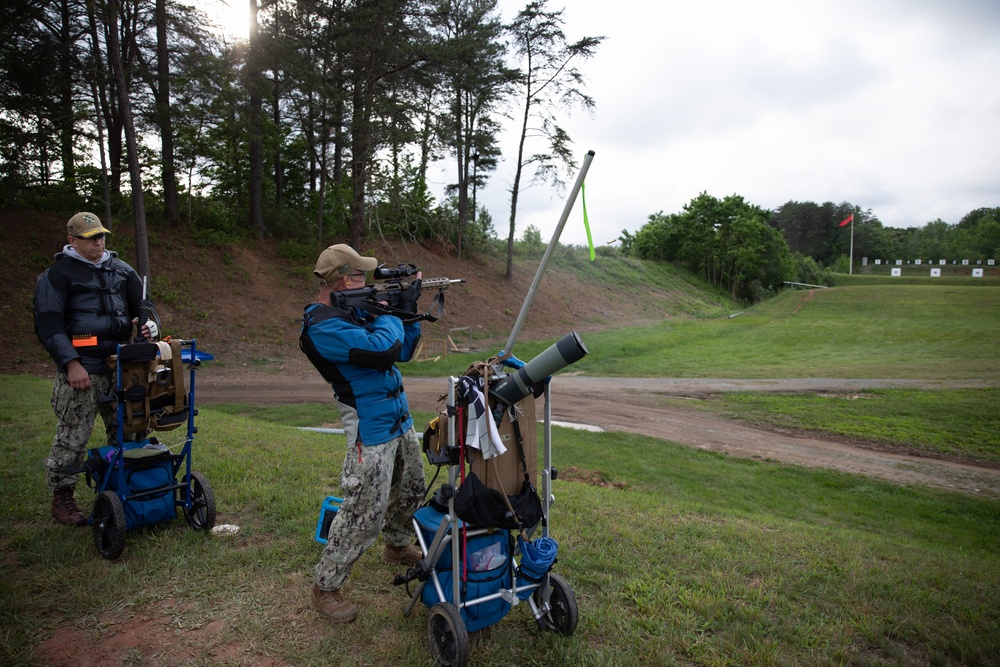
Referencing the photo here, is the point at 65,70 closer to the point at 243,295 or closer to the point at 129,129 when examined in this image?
the point at 129,129

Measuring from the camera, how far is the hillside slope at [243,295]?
16.7 metres

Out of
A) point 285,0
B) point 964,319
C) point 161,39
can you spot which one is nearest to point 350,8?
point 285,0

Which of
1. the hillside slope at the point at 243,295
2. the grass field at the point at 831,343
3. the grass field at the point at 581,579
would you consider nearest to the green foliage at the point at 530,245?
the hillside slope at the point at 243,295

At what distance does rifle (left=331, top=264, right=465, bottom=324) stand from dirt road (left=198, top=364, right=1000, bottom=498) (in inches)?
250

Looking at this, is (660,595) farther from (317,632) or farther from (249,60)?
(249,60)

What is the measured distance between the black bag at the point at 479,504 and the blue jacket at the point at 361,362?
752 mm

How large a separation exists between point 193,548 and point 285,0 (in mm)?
22974

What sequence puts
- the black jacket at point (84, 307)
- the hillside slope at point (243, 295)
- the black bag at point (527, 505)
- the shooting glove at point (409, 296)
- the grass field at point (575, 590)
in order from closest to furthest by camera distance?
the black bag at point (527, 505) < the grass field at point (575, 590) < the shooting glove at point (409, 296) < the black jacket at point (84, 307) < the hillside slope at point (243, 295)

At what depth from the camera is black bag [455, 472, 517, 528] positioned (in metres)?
2.90

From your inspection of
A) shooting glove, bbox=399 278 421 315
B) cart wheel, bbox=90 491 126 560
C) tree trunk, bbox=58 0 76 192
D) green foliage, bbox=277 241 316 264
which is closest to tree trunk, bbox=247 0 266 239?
green foliage, bbox=277 241 316 264

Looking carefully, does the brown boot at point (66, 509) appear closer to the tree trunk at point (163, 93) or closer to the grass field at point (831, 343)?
the grass field at point (831, 343)

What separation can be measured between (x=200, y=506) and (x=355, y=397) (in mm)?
2079

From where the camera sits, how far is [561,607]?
10.8ft

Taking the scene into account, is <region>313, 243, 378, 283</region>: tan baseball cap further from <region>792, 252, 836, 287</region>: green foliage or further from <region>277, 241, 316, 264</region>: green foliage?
<region>792, 252, 836, 287</region>: green foliage
